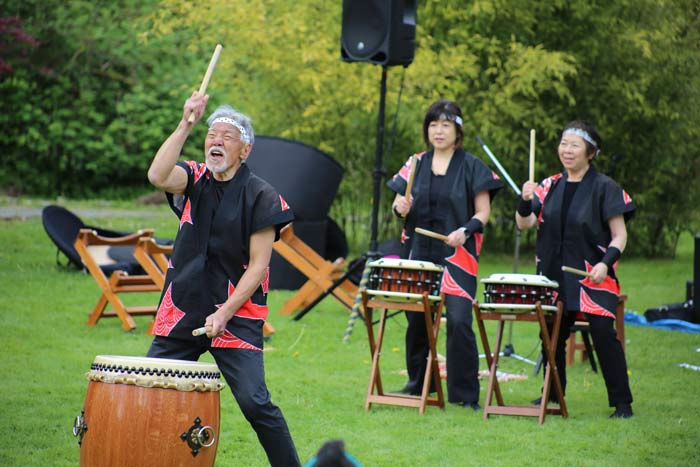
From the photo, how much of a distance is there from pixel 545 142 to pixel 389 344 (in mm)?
7075

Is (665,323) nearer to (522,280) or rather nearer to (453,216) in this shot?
(453,216)

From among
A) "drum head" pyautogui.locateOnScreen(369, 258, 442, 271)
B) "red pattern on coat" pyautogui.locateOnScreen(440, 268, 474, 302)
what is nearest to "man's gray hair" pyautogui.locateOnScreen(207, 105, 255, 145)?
"drum head" pyautogui.locateOnScreen(369, 258, 442, 271)

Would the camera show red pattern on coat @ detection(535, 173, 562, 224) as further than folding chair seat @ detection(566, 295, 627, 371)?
No

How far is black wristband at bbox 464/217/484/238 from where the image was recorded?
21.1ft

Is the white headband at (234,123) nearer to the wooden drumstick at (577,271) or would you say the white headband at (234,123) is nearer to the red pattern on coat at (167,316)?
the red pattern on coat at (167,316)

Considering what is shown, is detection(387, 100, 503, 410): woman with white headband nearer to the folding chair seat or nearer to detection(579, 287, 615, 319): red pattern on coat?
detection(579, 287, 615, 319): red pattern on coat

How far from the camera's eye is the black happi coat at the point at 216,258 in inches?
169

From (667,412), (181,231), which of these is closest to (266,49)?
(667,412)

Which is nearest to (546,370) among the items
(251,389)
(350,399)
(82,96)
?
(350,399)

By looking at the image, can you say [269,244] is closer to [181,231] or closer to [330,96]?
[181,231]

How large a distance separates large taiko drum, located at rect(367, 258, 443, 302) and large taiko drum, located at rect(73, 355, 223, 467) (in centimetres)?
237

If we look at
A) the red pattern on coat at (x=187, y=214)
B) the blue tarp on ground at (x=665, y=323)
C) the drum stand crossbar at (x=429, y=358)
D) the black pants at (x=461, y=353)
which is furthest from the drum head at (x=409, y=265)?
the blue tarp on ground at (x=665, y=323)

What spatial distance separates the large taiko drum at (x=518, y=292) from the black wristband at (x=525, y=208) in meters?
0.41

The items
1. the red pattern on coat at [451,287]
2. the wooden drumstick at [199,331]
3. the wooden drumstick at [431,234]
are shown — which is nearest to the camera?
the wooden drumstick at [199,331]
